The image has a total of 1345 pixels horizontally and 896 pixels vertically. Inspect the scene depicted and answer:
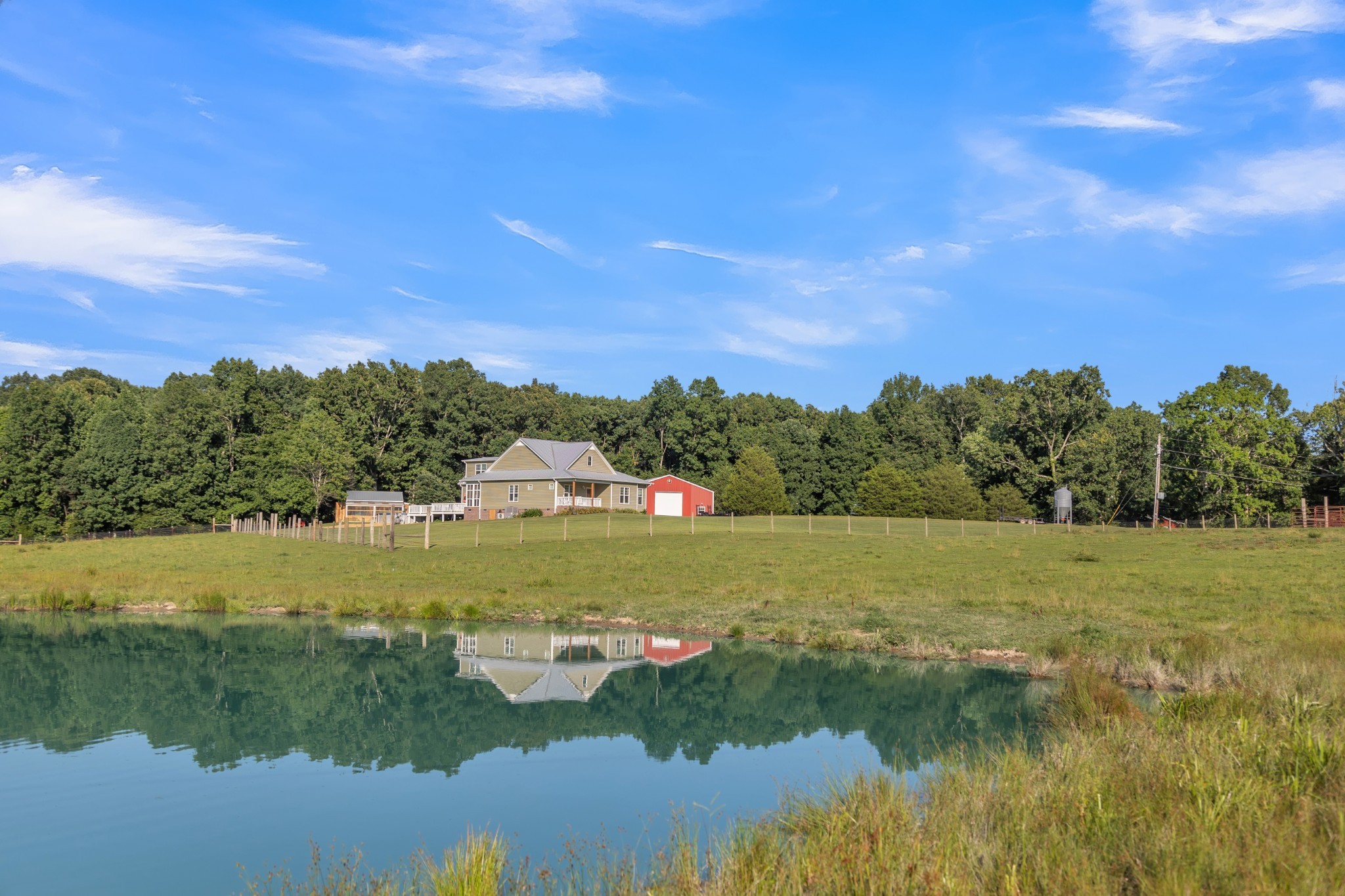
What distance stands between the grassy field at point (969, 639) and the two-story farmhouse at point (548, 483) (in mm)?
13949

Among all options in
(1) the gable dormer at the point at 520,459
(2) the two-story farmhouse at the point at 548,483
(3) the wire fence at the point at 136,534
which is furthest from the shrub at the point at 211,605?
(1) the gable dormer at the point at 520,459

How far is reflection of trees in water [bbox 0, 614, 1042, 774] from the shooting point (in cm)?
1711

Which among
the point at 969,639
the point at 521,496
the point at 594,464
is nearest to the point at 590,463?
the point at 594,464

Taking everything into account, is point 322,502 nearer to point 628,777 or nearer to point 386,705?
point 386,705

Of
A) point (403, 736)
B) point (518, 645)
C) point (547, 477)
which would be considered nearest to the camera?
point (403, 736)

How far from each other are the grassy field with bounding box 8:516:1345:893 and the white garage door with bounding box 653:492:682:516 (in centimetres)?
1627

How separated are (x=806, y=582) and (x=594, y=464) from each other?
5226 centimetres

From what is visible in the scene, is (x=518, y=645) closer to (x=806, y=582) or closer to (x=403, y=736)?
(x=403, y=736)

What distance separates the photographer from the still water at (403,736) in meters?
11.7

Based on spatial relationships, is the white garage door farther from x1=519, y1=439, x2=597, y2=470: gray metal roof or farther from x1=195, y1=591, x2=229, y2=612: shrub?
x1=195, y1=591, x2=229, y2=612: shrub

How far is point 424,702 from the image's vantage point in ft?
66.8

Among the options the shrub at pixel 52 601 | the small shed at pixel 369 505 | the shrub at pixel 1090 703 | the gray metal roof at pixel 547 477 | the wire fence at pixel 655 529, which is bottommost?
the shrub at pixel 52 601

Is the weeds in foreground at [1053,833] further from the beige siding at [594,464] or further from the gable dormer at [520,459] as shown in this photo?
the gable dormer at [520,459]

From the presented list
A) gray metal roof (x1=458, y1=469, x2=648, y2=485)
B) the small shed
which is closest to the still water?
gray metal roof (x1=458, y1=469, x2=648, y2=485)
